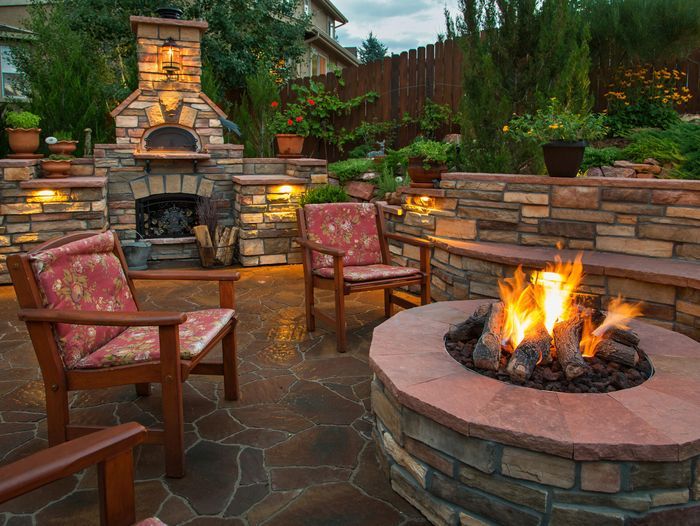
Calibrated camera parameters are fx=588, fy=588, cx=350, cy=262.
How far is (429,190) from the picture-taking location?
5.45 metres

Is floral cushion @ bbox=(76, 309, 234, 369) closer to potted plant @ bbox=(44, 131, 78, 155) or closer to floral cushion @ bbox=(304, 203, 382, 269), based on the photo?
floral cushion @ bbox=(304, 203, 382, 269)

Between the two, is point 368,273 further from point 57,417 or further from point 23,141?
point 23,141

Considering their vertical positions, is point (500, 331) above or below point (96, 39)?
below

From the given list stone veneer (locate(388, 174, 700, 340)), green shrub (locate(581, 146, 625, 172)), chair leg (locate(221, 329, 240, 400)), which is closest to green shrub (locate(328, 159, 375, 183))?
stone veneer (locate(388, 174, 700, 340))

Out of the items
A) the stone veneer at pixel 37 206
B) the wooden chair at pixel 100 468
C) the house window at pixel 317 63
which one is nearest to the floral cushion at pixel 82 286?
the wooden chair at pixel 100 468

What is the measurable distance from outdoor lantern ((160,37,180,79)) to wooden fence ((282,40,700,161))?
3.22 metres

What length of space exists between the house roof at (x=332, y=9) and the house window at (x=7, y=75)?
9031 millimetres

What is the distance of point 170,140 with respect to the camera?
24.7ft

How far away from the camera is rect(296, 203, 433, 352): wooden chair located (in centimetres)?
427

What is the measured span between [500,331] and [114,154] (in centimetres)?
586

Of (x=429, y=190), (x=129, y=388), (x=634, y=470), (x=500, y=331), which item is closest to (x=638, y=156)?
(x=429, y=190)

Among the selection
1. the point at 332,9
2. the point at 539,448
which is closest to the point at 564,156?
the point at 539,448

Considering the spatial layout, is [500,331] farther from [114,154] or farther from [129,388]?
[114,154]

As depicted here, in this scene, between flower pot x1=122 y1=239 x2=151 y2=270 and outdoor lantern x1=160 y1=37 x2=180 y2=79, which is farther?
outdoor lantern x1=160 y1=37 x2=180 y2=79
